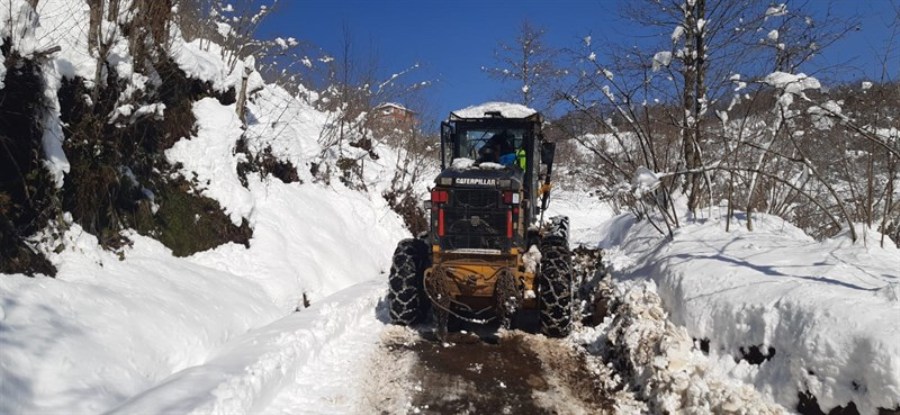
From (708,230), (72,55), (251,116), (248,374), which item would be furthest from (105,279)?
(251,116)

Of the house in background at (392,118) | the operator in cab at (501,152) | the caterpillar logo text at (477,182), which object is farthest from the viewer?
the house in background at (392,118)

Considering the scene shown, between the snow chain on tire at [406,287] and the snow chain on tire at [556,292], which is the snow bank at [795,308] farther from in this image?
the snow chain on tire at [406,287]

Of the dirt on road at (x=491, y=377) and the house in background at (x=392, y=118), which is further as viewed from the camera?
the house in background at (x=392, y=118)

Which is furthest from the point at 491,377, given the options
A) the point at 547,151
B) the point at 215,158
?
the point at 215,158

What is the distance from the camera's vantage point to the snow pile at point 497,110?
22.4ft

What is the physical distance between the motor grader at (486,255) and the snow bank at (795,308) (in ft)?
Result: 4.08

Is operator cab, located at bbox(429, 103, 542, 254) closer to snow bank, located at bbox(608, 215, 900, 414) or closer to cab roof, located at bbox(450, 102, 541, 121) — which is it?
cab roof, located at bbox(450, 102, 541, 121)

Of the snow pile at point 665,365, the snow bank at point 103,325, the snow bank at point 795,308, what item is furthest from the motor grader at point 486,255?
the snow bank at point 103,325

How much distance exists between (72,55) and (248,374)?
159 inches

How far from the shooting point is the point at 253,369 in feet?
14.1

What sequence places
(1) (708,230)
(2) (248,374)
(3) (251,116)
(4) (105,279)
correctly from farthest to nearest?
(3) (251,116)
(1) (708,230)
(4) (105,279)
(2) (248,374)

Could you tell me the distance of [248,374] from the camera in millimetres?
4195

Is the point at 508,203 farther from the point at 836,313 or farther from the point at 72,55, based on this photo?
the point at 72,55

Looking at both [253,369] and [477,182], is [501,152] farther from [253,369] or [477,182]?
[253,369]
